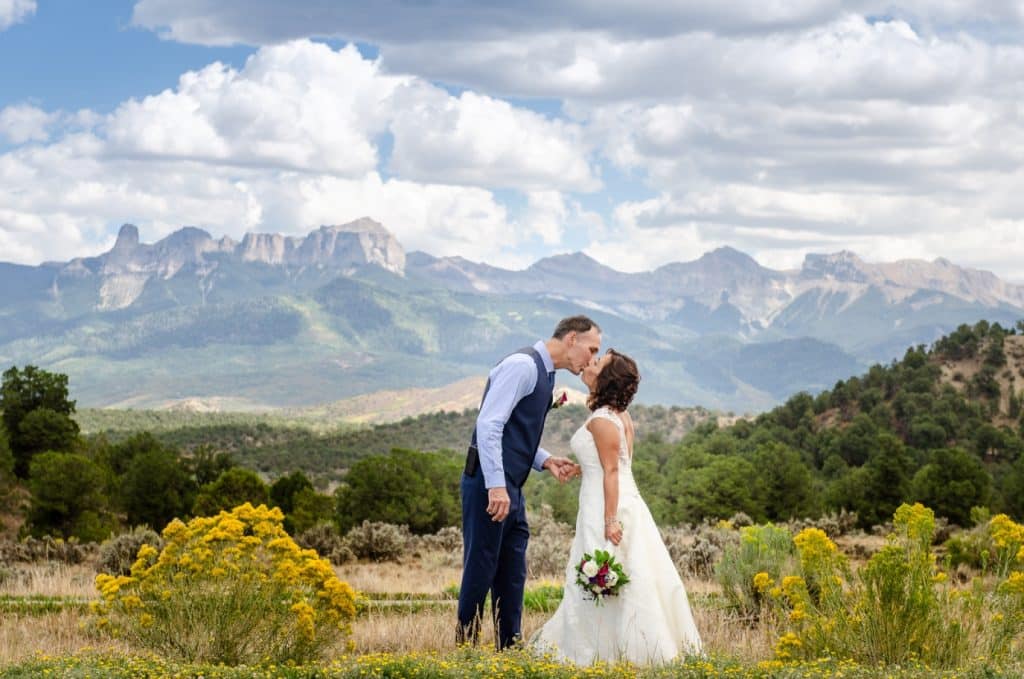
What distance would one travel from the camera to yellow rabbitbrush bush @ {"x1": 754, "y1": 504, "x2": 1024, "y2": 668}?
7395 millimetres

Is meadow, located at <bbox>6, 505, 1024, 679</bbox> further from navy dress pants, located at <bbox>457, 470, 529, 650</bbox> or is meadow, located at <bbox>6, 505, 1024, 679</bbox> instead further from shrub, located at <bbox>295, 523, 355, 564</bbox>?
shrub, located at <bbox>295, 523, 355, 564</bbox>

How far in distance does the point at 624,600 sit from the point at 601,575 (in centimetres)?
28

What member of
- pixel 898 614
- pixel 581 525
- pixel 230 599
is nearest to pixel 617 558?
pixel 581 525

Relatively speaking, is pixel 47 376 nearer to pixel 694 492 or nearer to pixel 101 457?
pixel 101 457

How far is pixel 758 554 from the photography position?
10961 millimetres

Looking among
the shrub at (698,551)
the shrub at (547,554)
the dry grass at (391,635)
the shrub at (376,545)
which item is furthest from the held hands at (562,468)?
the shrub at (376,545)

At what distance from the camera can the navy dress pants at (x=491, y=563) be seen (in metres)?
8.12

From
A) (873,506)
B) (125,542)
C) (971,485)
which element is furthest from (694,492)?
(125,542)

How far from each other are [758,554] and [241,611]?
17.8ft

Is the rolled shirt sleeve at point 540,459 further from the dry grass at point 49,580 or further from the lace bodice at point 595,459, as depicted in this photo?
the dry grass at point 49,580

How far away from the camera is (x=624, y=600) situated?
27.0ft

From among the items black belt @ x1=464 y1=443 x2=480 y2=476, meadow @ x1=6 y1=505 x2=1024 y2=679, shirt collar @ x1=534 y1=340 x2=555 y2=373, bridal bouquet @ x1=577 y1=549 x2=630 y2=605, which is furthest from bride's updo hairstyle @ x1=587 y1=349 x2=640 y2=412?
meadow @ x1=6 y1=505 x2=1024 y2=679

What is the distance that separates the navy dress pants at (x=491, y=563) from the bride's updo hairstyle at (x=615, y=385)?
944 mm

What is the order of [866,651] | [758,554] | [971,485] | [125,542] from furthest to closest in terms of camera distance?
[971,485] → [125,542] → [758,554] → [866,651]
